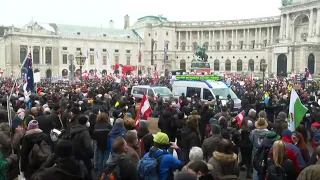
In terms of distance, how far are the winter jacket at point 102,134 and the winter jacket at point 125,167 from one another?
11.0ft

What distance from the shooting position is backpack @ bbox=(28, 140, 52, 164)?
623 centimetres

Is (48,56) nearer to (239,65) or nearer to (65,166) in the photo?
(239,65)

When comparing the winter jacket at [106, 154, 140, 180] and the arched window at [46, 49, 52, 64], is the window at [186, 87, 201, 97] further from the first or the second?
the arched window at [46, 49, 52, 64]

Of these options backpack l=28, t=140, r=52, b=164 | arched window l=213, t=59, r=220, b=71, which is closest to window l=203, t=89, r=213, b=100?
backpack l=28, t=140, r=52, b=164

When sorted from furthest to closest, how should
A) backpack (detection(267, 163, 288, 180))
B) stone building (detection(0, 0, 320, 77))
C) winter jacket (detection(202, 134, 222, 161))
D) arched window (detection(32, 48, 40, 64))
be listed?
arched window (detection(32, 48, 40, 64))
stone building (detection(0, 0, 320, 77))
winter jacket (detection(202, 134, 222, 161))
backpack (detection(267, 163, 288, 180))

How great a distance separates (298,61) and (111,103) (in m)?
54.0

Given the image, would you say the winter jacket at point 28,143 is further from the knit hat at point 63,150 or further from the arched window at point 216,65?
the arched window at point 216,65

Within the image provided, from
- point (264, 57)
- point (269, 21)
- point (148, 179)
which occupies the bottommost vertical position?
point (148, 179)

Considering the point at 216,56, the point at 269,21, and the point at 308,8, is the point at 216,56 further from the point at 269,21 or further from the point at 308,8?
the point at 308,8

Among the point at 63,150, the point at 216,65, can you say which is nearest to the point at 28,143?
the point at 63,150

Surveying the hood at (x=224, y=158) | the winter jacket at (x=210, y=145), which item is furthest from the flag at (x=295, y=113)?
the hood at (x=224, y=158)

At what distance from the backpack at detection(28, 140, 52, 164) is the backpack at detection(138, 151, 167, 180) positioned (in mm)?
1804

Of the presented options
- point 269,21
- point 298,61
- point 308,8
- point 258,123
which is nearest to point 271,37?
point 269,21

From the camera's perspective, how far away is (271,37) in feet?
261
